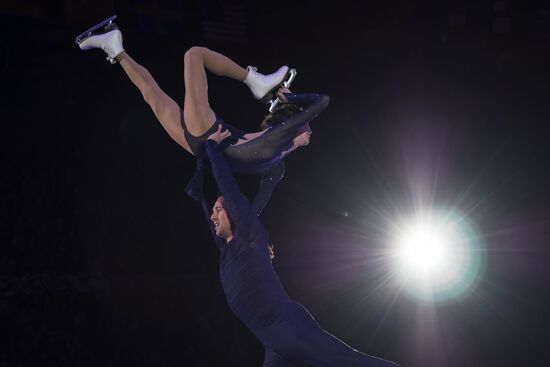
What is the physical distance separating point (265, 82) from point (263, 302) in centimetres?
97

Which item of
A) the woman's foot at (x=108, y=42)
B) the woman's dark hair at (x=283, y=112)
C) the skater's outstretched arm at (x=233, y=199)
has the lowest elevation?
the skater's outstretched arm at (x=233, y=199)

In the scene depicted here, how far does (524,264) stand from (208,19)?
3.46 m

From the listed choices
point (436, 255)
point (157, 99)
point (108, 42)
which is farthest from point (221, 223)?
point (436, 255)

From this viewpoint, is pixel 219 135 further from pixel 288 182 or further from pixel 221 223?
pixel 288 182

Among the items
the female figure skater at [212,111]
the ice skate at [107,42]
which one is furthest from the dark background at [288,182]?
the female figure skater at [212,111]

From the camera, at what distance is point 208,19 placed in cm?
646

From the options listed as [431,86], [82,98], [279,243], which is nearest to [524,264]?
[431,86]

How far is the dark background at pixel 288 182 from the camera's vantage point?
5.17m

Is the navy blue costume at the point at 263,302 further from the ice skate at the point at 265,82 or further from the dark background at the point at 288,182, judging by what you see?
the dark background at the point at 288,182

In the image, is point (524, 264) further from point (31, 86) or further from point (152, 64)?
point (31, 86)

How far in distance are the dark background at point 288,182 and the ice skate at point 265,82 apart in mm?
2304

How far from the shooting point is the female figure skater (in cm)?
326

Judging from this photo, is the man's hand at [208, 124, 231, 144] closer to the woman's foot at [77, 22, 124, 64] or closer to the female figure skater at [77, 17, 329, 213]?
the female figure skater at [77, 17, 329, 213]

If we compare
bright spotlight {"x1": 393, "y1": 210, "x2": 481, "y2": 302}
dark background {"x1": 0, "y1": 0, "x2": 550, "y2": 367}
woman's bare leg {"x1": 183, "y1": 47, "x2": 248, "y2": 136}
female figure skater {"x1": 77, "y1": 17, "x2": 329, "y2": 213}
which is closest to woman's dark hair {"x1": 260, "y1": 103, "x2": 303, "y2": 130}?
female figure skater {"x1": 77, "y1": 17, "x2": 329, "y2": 213}
